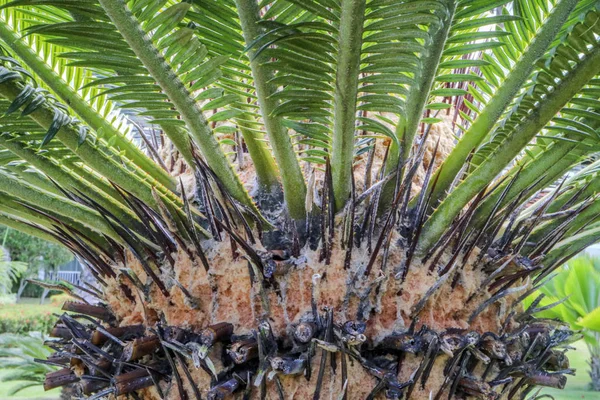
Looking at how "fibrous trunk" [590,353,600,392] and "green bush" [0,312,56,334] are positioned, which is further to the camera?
"green bush" [0,312,56,334]

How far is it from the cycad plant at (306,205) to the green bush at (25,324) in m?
11.9

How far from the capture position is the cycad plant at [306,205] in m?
1.40

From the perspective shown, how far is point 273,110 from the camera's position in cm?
143

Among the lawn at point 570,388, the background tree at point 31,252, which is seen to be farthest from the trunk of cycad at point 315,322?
the background tree at point 31,252

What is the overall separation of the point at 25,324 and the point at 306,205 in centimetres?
1289

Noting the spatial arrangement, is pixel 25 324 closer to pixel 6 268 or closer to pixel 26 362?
pixel 6 268

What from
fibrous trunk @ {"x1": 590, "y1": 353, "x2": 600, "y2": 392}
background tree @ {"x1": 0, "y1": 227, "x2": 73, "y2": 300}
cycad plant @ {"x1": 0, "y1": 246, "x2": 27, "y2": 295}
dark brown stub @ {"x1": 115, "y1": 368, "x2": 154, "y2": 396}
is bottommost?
fibrous trunk @ {"x1": 590, "y1": 353, "x2": 600, "y2": 392}

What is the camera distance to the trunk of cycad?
1.50 meters

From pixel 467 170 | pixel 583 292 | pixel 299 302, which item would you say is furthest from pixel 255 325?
pixel 583 292

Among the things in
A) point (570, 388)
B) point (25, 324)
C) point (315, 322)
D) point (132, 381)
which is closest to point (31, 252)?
point (25, 324)

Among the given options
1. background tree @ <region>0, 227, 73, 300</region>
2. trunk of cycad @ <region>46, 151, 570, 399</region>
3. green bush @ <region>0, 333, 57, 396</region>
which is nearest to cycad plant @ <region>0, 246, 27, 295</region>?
green bush @ <region>0, 333, 57, 396</region>

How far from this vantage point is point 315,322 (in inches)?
59.2

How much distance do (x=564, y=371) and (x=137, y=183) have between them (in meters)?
1.37

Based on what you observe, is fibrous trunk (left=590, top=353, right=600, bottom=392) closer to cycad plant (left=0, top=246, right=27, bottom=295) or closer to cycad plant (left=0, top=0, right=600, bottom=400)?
cycad plant (left=0, top=0, right=600, bottom=400)
